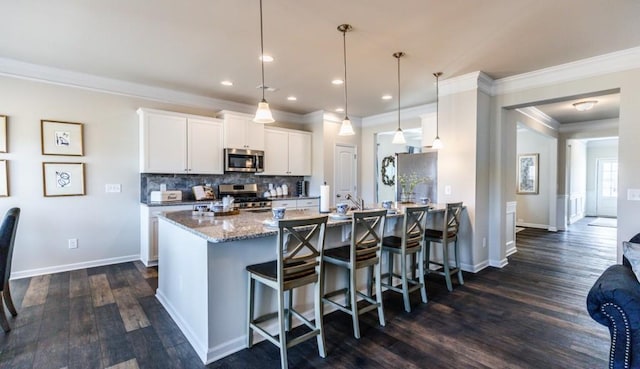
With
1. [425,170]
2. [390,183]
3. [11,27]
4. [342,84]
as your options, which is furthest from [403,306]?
[390,183]

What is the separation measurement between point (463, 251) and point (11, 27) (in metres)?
5.48

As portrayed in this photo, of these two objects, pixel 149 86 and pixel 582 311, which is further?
pixel 149 86

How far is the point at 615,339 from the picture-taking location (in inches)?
67.4

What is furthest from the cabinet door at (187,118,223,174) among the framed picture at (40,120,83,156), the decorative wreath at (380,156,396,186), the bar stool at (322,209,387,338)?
the decorative wreath at (380,156,396,186)

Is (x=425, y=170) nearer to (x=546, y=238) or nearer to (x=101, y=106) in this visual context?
(x=546, y=238)

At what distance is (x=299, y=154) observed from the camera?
6195mm

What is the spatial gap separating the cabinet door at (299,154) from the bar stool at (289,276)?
12.5 feet

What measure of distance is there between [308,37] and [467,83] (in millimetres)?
2322

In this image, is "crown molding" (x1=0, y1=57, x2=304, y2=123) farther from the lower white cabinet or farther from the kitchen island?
the kitchen island

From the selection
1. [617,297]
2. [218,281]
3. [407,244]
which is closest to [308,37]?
[407,244]

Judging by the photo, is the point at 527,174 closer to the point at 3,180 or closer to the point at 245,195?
the point at 245,195

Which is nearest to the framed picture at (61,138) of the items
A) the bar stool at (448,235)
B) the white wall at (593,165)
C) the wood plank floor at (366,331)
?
the wood plank floor at (366,331)

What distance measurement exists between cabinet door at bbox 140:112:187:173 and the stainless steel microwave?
27.0 inches

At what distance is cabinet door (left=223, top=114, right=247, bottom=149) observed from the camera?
510cm
